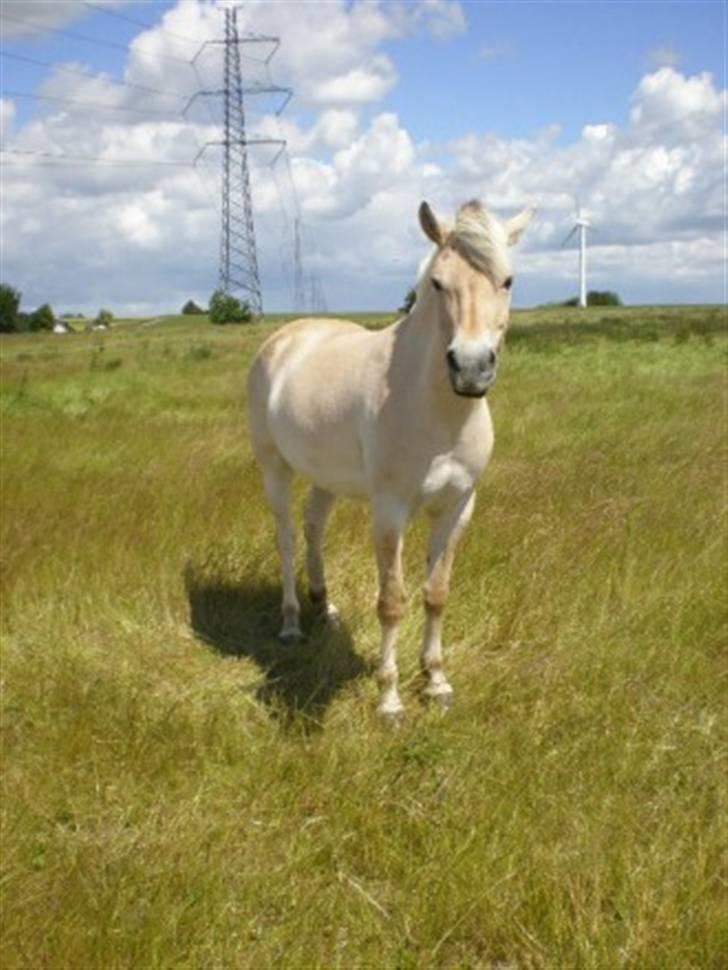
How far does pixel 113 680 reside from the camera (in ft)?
15.7

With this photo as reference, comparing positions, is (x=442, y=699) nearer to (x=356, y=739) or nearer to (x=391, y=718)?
(x=391, y=718)

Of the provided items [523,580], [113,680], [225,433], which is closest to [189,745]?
[113,680]

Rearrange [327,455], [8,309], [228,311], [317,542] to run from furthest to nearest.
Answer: [8,309] < [228,311] < [317,542] < [327,455]

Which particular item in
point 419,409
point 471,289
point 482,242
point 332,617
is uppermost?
point 482,242

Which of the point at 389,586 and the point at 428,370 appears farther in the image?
the point at 389,586

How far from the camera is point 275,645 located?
575 centimetres

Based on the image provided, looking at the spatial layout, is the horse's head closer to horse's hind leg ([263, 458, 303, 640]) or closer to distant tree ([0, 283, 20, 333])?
horse's hind leg ([263, 458, 303, 640])

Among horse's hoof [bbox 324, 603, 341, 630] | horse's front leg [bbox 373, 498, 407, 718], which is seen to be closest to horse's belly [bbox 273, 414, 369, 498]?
horse's front leg [bbox 373, 498, 407, 718]

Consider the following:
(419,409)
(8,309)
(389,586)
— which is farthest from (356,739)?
(8,309)

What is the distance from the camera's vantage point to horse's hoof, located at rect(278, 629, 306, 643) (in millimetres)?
5751

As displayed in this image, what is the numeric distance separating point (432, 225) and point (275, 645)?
8.33 feet

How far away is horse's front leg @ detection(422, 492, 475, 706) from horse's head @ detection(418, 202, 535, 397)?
3.21 feet

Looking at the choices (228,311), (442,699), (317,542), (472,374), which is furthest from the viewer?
(228,311)

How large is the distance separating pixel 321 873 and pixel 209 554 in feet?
10.7
